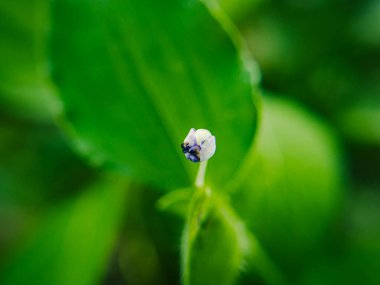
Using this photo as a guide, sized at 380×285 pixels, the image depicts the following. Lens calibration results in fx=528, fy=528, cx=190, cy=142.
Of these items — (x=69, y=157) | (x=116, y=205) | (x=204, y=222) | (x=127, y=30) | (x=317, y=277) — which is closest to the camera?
(x=204, y=222)

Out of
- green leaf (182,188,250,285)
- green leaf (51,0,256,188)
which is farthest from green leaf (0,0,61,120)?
green leaf (182,188,250,285)

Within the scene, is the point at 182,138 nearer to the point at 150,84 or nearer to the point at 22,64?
the point at 150,84

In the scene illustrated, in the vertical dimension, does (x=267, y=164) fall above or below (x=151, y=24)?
below

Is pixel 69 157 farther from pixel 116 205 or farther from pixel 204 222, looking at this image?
pixel 204 222

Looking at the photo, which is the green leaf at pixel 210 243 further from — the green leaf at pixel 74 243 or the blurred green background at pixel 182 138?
the green leaf at pixel 74 243

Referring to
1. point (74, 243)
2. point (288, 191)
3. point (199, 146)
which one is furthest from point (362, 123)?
point (199, 146)

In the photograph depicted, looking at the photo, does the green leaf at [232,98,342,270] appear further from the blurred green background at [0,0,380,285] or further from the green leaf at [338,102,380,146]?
the green leaf at [338,102,380,146]

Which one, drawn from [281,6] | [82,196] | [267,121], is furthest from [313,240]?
[281,6]
